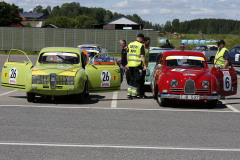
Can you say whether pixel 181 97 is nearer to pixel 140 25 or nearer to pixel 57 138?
pixel 57 138

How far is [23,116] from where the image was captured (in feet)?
35.2

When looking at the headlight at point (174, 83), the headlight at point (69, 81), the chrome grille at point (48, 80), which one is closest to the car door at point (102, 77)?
the headlight at point (69, 81)

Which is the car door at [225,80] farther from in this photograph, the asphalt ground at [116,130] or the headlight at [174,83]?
the headlight at [174,83]

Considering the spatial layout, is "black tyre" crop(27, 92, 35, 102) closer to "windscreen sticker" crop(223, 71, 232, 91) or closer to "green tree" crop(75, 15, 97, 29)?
"windscreen sticker" crop(223, 71, 232, 91)

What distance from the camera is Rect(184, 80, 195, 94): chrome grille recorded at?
12.5 meters

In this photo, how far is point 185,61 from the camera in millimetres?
14203

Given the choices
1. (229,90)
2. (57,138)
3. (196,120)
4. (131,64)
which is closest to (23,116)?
(57,138)

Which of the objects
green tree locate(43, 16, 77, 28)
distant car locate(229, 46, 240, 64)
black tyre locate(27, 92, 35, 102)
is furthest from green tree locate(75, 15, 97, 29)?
black tyre locate(27, 92, 35, 102)

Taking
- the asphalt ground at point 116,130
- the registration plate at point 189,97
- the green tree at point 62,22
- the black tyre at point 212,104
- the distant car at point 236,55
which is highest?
the green tree at point 62,22

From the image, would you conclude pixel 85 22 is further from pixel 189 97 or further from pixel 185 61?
pixel 189 97

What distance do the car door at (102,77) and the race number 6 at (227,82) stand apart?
293cm

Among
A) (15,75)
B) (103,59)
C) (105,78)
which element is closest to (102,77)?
(105,78)

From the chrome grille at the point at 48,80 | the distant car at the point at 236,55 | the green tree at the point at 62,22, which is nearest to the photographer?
the chrome grille at the point at 48,80

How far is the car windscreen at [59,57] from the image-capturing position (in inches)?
561
